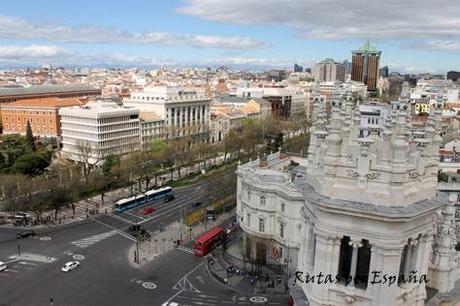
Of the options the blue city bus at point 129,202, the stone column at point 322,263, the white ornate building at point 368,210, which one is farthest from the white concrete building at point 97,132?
the stone column at point 322,263

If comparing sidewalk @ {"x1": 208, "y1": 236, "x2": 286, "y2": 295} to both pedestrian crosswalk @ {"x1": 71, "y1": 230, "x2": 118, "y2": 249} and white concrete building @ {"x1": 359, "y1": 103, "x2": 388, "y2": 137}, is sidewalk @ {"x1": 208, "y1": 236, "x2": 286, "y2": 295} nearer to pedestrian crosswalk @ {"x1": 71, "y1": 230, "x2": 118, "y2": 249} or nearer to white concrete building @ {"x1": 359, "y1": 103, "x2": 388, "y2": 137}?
pedestrian crosswalk @ {"x1": 71, "y1": 230, "x2": 118, "y2": 249}

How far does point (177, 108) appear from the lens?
141 metres

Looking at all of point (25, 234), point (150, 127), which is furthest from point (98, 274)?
point (150, 127)

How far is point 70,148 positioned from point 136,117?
19.1 meters

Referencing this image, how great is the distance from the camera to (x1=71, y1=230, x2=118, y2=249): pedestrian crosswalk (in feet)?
216

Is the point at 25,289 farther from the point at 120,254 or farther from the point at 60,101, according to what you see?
the point at 60,101

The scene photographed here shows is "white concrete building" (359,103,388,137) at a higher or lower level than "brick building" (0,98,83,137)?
higher

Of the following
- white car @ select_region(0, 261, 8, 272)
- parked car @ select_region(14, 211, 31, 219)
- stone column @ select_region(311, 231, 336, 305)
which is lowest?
white car @ select_region(0, 261, 8, 272)

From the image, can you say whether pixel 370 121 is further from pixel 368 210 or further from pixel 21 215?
pixel 21 215

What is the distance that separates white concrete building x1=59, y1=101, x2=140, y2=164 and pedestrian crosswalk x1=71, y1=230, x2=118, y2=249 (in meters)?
40.9

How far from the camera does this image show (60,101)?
133 meters

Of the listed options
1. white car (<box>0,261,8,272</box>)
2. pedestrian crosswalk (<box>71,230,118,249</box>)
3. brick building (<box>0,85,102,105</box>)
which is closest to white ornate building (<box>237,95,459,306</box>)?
white car (<box>0,261,8,272</box>)

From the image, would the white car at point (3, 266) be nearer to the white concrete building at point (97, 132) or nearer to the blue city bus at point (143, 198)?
the blue city bus at point (143, 198)

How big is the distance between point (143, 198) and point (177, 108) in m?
59.8
